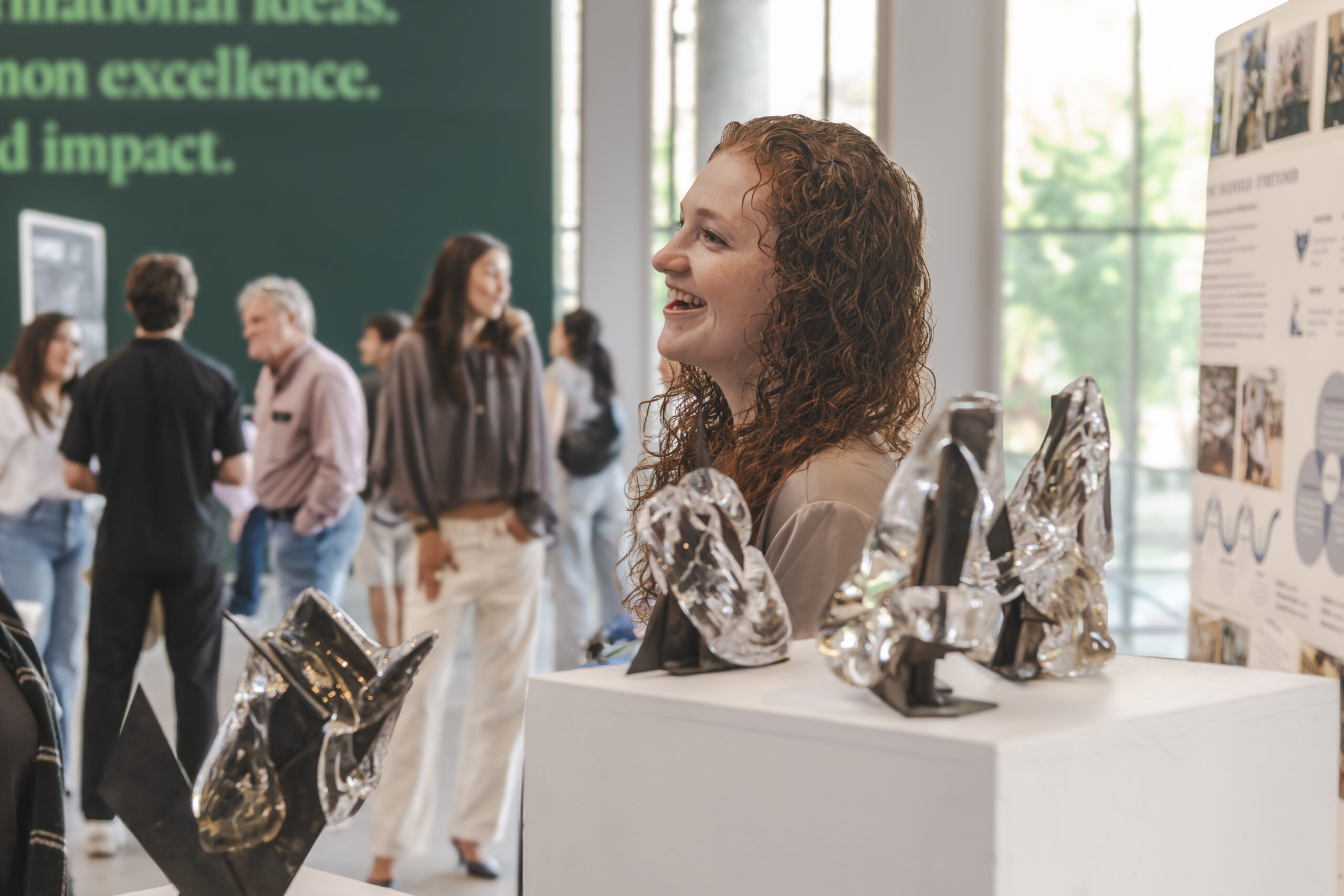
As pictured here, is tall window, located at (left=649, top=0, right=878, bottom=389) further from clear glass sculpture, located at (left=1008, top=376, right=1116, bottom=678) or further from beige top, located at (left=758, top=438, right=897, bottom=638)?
clear glass sculpture, located at (left=1008, top=376, right=1116, bottom=678)

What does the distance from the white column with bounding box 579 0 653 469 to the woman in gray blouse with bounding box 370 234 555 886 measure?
2.04 metres

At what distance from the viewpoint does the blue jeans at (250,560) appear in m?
4.71

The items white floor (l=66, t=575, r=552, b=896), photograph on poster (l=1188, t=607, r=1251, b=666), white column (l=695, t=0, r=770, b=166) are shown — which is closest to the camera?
photograph on poster (l=1188, t=607, r=1251, b=666)

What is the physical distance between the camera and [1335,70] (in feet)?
6.23

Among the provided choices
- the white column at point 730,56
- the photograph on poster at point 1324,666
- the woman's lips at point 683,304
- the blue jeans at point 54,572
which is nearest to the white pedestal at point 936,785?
the woman's lips at point 683,304

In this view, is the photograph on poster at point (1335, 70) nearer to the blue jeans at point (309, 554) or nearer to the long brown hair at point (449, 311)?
the long brown hair at point (449, 311)

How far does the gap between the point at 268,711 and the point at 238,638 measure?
6.70m

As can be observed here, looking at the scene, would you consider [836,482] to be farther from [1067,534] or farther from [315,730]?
[315,730]

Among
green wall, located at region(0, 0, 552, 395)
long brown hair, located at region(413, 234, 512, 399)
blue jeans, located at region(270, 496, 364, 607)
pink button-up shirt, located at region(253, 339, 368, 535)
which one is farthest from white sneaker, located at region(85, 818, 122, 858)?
green wall, located at region(0, 0, 552, 395)

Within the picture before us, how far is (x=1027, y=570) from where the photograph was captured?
85cm

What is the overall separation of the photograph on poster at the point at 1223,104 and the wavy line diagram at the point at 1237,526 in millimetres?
668

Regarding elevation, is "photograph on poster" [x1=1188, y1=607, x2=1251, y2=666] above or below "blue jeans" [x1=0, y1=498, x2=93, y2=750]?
above

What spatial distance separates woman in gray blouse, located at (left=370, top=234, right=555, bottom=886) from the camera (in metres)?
3.61

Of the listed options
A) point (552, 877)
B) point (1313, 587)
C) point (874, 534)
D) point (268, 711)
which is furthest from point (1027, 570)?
point (1313, 587)
